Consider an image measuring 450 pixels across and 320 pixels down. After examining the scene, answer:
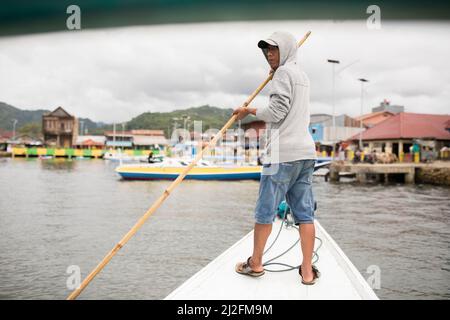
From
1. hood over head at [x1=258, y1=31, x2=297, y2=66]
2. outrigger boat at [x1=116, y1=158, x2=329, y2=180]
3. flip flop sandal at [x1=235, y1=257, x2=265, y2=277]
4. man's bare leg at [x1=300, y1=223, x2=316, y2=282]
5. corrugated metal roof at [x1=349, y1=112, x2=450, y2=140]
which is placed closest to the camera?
hood over head at [x1=258, y1=31, x2=297, y2=66]

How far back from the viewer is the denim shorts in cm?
257

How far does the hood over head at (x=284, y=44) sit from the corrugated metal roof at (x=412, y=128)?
3251 centimetres

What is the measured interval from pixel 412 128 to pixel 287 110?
35.6 metres

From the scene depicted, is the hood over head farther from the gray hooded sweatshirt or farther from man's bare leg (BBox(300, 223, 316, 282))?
man's bare leg (BBox(300, 223, 316, 282))

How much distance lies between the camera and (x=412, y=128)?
33.7 m

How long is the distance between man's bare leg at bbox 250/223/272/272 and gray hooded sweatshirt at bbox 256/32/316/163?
51 centimetres

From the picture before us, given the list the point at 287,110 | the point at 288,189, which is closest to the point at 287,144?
the point at 287,110

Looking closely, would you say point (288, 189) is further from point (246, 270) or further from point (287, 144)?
point (246, 270)

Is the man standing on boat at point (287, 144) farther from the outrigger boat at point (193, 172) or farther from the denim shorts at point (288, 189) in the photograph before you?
the outrigger boat at point (193, 172)

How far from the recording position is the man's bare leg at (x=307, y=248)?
2625 millimetres

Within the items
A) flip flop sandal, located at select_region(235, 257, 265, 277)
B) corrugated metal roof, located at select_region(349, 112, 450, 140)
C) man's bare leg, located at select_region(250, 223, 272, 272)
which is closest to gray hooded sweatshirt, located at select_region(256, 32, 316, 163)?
man's bare leg, located at select_region(250, 223, 272, 272)
